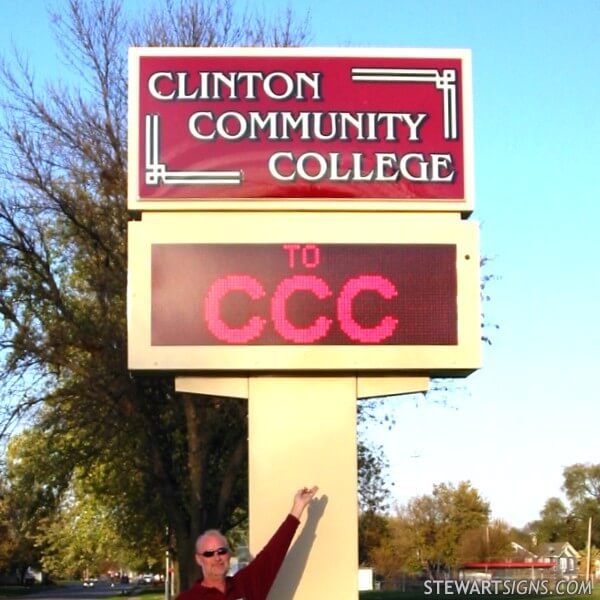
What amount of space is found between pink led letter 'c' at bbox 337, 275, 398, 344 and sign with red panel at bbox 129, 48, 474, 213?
554mm

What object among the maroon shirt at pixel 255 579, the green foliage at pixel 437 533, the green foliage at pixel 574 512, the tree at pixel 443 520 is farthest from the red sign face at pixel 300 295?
the green foliage at pixel 574 512

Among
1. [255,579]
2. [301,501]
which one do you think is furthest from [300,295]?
[255,579]

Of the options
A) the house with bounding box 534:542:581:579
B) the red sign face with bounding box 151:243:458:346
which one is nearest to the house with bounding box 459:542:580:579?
the house with bounding box 534:542:581:579

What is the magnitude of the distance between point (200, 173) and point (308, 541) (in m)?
2.46

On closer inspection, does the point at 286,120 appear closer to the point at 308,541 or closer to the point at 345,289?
the point at 345,289

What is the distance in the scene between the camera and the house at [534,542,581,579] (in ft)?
219

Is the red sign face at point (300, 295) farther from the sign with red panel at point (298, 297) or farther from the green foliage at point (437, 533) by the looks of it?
the green foliage at point (437, 533)

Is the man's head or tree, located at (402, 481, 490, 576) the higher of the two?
the man's head

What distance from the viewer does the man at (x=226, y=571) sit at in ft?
17.9

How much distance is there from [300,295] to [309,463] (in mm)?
1118

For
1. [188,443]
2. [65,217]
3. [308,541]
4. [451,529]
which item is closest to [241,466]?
[188,443]

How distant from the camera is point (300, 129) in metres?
7.89

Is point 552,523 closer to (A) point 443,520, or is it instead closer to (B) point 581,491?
(B) point 581,491

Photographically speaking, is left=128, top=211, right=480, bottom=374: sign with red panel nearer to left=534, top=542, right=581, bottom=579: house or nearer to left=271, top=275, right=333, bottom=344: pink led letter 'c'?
left=271, top=275, right=333, bottom=344: pink led letter 'c'
